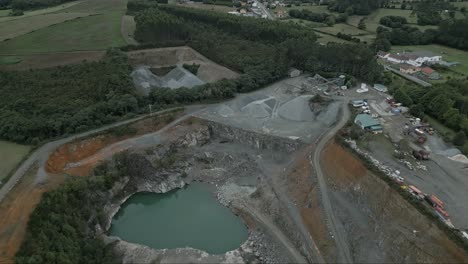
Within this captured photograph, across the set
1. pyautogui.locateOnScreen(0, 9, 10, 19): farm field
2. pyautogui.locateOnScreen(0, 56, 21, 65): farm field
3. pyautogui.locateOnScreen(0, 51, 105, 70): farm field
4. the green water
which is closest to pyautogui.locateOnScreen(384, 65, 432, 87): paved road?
the green water

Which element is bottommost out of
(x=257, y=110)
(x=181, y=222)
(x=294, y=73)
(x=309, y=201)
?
(x=181, y=222)

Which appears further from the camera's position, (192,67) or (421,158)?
(192,67)

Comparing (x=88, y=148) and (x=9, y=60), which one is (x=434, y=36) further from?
(x=9, y=60)

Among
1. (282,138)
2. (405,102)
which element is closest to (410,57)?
(405,102)

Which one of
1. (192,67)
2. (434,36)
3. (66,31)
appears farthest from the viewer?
(66,31)

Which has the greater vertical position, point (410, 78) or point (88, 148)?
point (410, 78)

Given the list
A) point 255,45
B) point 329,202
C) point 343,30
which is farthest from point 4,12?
point 329,202

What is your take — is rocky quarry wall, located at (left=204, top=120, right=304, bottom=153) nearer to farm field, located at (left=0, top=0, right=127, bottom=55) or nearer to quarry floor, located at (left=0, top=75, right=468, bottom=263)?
quarry floor, located at (left=0, top=75, right=468, bottom=263)

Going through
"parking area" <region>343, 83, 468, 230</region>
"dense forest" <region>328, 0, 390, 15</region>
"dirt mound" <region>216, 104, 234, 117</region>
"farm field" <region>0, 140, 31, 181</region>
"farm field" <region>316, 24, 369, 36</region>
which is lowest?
"farm field" <region>0, 140, 31, 181</region>
